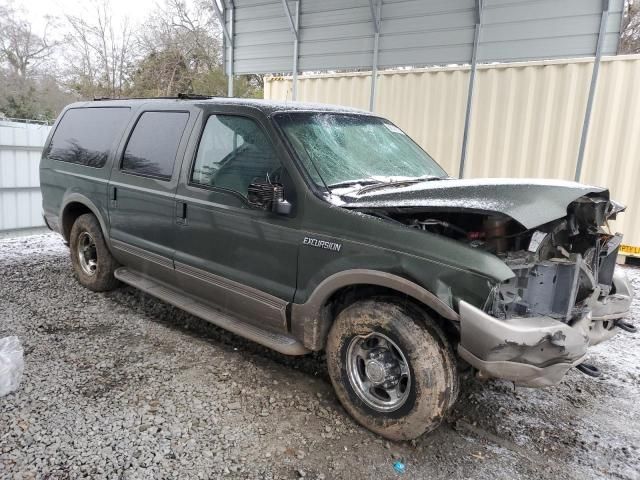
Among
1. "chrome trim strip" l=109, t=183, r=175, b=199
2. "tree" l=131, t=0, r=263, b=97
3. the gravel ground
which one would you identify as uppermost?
"tree" l=131, t=0, r=263, b=97

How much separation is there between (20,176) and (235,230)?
6.51 m

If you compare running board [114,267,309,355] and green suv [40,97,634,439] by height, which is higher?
green suv [40,97,634,439]

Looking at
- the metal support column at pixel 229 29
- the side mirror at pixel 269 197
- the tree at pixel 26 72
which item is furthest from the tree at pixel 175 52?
the side mirror at pixel 269 197

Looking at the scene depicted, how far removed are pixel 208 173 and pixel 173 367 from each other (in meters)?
1.47

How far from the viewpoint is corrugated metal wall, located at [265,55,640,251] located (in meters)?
6.77

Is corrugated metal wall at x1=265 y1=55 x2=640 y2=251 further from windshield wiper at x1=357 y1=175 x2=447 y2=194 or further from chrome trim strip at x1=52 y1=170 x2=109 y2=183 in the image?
chrome trim strip at x1=52 y1=170 x2=109 y2=183

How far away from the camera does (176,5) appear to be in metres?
24.4

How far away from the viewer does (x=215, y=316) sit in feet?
12.1

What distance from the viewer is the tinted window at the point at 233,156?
10.8ft

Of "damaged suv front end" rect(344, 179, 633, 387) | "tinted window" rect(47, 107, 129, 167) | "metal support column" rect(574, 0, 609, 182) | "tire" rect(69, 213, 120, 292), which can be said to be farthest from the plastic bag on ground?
"metal support column" rect(574, 0, 609, 182)

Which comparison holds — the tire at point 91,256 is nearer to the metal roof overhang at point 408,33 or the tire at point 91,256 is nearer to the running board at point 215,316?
the running board at point 215,316

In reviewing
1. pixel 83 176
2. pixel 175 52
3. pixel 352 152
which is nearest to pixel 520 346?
pixel 352 152

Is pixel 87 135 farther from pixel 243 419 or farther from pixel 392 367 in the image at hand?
pixel 392 367

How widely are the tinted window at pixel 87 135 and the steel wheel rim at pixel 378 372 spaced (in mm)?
3150
